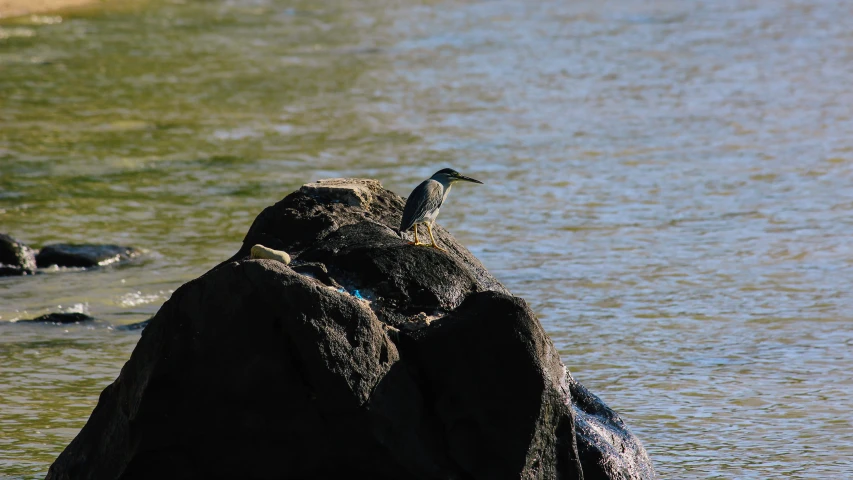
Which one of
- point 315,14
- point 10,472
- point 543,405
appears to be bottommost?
point 10,472

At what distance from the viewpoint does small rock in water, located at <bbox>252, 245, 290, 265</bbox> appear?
5.90 metres

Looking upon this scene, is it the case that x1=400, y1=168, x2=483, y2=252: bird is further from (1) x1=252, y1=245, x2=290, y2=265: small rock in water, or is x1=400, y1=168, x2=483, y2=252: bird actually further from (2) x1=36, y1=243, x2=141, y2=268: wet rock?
(2) x1=36, y1=243, x2=141, y2=268: wet rock

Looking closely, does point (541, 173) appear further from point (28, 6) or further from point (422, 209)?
point (28, 6)

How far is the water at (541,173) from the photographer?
8258mm

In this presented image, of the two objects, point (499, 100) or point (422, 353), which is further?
point (499, 100)

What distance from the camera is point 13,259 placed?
10992 mm

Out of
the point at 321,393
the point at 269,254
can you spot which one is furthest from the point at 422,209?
the point at 321,393

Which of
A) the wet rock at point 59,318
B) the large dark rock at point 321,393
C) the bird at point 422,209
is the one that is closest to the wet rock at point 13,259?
the wet rock at point 59,318

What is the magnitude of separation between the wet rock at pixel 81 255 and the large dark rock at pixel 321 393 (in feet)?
19.6

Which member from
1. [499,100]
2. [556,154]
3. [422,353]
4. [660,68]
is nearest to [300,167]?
[556,154]

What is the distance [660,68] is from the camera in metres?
21.0

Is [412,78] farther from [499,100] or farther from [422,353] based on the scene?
[422,353]

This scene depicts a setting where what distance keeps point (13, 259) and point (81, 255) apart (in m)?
0.54

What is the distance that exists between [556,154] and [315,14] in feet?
46.8
